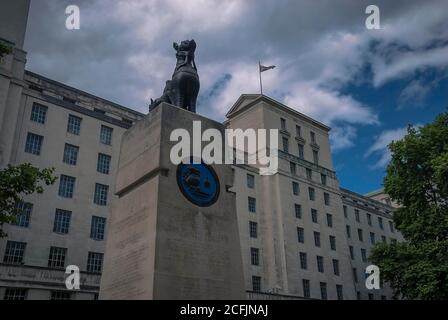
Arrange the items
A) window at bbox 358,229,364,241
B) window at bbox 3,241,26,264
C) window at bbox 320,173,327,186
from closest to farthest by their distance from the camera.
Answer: window at bbox 3,241,26,264 < window at bbox 320,173,327,186 < window at bbox 358,229,364,241

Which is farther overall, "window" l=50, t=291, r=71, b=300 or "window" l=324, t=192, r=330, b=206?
"window" l=324, t=192, r=330, b=206

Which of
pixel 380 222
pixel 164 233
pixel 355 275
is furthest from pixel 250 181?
pixel 164 233

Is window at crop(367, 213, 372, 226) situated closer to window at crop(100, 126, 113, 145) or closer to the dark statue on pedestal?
window at crop(100, 126, 113, 145)

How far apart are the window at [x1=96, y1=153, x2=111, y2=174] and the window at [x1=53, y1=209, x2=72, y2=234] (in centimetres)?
488

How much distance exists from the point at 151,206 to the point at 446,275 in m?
23.7

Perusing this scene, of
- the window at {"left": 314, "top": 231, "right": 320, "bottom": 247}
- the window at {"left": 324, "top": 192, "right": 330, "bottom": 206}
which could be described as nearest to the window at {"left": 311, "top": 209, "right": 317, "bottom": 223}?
the window at {"left": 314, "top": 231, "right": 320, "bottom": 247}

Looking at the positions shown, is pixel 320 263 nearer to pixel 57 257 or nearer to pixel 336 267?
pixel 336 267

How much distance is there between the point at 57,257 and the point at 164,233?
23.6 m

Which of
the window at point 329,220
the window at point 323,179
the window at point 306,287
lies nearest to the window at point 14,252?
the window at point 306,287

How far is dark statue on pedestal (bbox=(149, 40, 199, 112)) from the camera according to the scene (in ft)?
44.7

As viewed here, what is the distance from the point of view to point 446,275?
2662 centimetres

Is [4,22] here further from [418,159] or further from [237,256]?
[418,159]

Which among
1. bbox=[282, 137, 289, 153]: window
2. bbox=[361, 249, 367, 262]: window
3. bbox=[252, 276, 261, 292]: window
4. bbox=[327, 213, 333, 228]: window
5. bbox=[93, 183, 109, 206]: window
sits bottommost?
bbox=[252, 276, 261, 292]: window

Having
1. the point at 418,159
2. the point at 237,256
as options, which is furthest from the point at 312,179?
the point at 237,256
